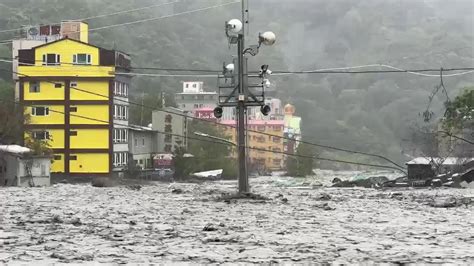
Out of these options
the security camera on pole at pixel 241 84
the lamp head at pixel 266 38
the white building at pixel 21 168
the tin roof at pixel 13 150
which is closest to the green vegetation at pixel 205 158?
the white building at pixel 21 168

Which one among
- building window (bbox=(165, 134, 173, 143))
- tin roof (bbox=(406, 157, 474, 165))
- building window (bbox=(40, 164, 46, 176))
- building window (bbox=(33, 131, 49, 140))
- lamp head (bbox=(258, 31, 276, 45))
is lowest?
building window (bbox=(40, 164, 46, 176))

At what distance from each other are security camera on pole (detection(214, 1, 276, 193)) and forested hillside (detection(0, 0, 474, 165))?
165ft

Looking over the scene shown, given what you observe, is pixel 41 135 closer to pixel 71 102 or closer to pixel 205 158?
pixel 71 102

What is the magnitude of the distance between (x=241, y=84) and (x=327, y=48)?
11864 cm

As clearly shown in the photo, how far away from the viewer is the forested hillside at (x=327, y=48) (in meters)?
97.6

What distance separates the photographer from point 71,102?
5838cm

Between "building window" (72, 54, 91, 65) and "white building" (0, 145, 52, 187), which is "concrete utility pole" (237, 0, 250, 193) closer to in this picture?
"white building" (0, 145, 52, 187)

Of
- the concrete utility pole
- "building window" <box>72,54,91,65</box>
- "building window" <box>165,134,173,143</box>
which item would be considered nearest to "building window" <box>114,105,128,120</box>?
"building window" <box>72,54,91,65</box>

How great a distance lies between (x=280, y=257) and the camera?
10.7m

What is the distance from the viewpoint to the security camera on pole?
87.7 ft

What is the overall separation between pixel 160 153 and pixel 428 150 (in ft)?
97.6

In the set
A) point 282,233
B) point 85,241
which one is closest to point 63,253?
point 85,241

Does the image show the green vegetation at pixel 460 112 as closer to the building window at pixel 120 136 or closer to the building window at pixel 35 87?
the building window at pixel 120 136

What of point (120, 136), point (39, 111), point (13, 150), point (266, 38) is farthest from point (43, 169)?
point (266, 38)
